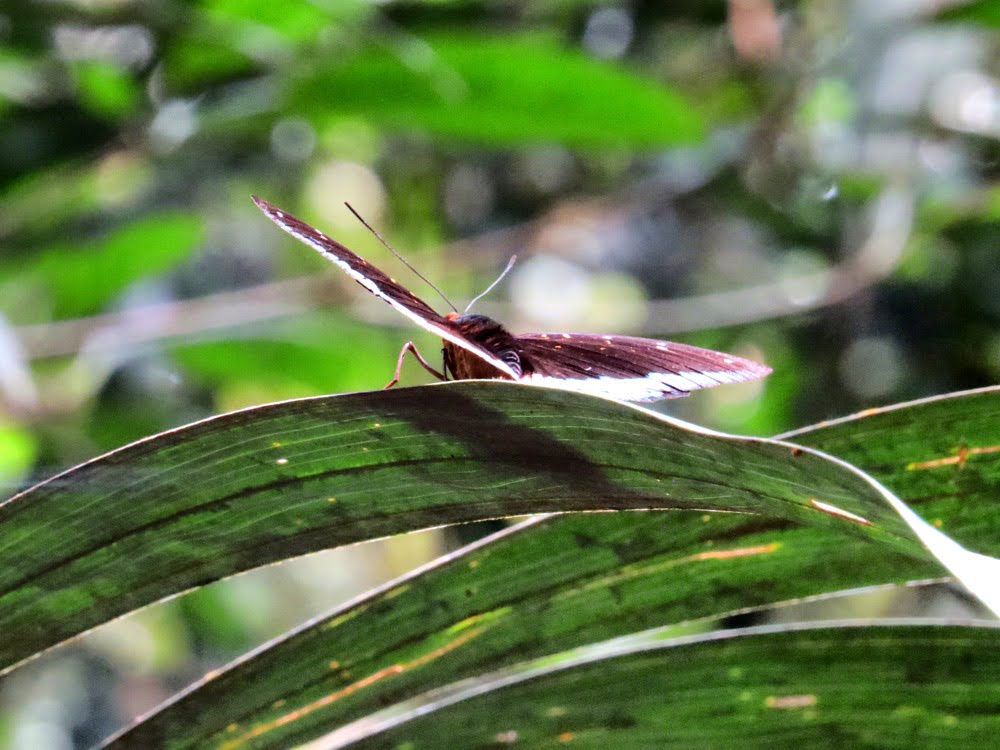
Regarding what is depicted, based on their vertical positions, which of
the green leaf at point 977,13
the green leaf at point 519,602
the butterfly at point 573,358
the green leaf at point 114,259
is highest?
the green leaf at point 977,13

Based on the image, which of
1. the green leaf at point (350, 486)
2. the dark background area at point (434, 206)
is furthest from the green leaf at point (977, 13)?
the green leaf at point (350, 486)

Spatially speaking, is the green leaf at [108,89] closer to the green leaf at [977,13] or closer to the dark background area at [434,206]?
the dark background area at [434,206]

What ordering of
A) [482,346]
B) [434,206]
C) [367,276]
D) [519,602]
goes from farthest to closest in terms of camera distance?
1. [434,206]
2. [482,346]
3. [367,276]
4. [519,602]

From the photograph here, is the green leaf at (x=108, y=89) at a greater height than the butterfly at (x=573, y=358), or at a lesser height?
greater

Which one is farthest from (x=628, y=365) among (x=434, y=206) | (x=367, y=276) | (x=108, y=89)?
(x=434, y=206)

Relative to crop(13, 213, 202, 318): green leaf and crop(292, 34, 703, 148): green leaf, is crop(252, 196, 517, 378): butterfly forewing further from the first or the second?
crop(13, 213, 202, 318): green leaf

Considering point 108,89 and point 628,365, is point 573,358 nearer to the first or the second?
point 628,365
